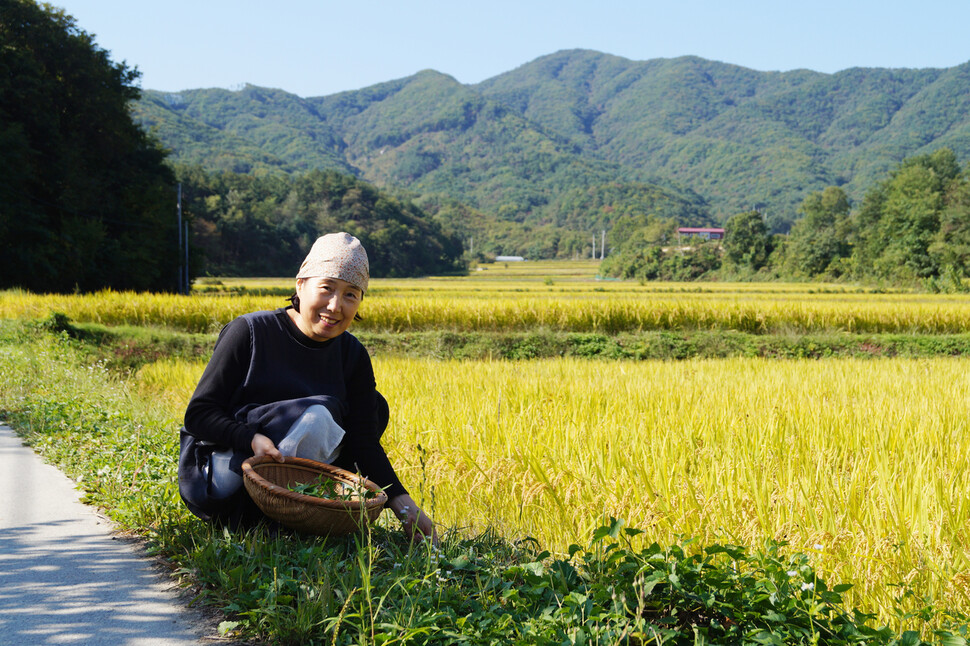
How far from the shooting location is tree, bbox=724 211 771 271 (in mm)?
63719

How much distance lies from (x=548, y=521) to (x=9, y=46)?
102ft

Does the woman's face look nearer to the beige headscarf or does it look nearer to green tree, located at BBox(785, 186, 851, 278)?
the beige headscarf

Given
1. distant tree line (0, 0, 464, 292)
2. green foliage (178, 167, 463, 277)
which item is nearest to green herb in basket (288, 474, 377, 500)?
distant tree line (0, 0, 464, 292)

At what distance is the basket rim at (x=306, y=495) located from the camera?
2490mm

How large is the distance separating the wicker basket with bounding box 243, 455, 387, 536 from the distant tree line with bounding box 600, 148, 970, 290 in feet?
134

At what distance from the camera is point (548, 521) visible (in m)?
3.57

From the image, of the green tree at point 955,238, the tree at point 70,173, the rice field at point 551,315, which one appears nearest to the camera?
the rice field at point 551,315

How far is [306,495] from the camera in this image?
2520mm

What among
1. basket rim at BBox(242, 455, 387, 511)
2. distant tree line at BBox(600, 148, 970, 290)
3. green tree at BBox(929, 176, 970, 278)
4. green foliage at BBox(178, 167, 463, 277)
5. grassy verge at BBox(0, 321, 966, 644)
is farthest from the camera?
green foliage at BBox(178, 167, 463, 277)

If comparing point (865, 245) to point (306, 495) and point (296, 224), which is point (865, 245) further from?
point (306, 495)

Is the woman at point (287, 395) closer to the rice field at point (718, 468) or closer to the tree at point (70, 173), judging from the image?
the rice field at point (718, 468)

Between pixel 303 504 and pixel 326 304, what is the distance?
81 cm

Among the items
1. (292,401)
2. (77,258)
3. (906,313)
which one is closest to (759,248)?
(906,313)

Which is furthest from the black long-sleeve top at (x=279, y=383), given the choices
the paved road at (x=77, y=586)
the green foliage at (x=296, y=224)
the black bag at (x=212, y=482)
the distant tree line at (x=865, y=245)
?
the green foliage at (x=296, y=224)
